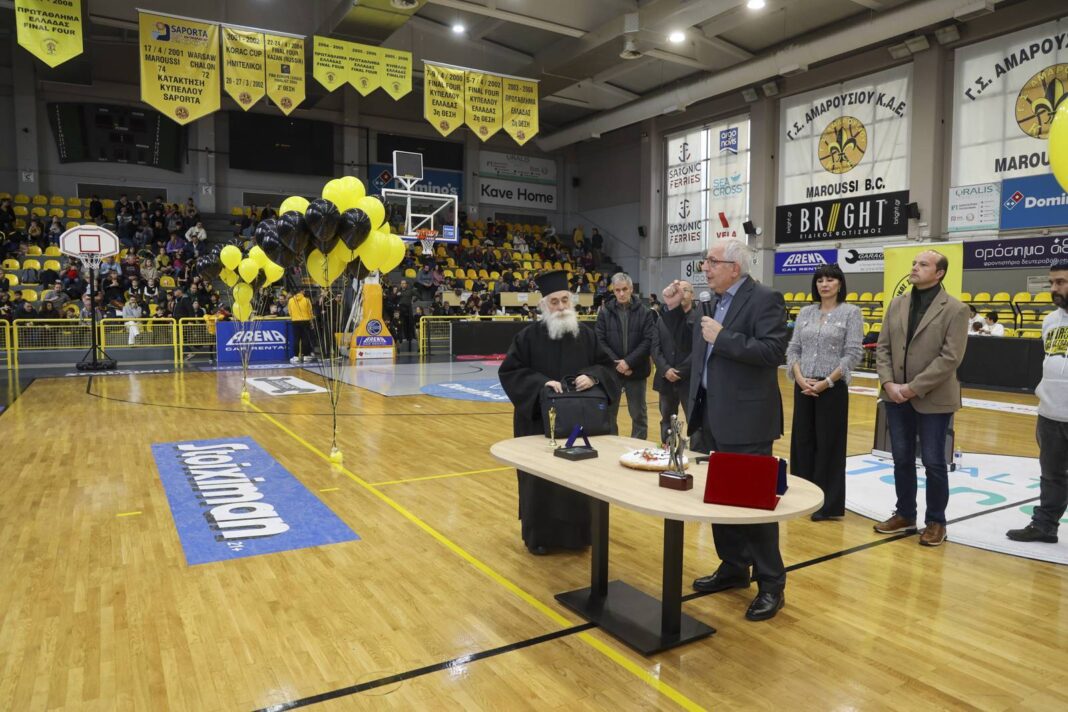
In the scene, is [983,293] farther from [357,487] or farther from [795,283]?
[357,487]

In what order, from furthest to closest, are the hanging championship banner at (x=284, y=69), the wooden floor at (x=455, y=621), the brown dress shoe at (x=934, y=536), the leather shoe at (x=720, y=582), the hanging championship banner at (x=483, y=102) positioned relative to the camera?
the hanging championship banner at (x=483, y=102) < the hanging championship banner at (x=284, y=69) < the brown dress shoe at (x=934, y=536) < the leather shoe at (x=720, y=582) < the wooden floor at (x=455, y=621)

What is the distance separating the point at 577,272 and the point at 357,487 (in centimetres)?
1904

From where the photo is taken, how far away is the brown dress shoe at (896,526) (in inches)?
171

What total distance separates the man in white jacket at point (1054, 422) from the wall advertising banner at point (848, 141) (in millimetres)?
13767

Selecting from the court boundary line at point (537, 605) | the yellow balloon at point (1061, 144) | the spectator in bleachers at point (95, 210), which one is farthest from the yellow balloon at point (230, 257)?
the spectator in bleachers at point (95, 210)

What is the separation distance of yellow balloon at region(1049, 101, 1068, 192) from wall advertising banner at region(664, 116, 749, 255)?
54.2 feet

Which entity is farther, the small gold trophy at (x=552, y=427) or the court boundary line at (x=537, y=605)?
the small gold trophy at (x=552, y=427)

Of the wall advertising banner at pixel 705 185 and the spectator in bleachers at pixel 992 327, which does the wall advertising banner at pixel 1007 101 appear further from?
the wall advertising banner at pixel 705 185

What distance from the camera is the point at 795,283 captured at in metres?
19.3

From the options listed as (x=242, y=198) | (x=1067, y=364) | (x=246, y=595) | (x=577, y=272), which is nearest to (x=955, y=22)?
(x=577, y=272)

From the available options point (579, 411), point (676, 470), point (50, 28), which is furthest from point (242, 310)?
point (676, 470)

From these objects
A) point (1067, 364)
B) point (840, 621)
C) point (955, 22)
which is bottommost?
point (840, 621)

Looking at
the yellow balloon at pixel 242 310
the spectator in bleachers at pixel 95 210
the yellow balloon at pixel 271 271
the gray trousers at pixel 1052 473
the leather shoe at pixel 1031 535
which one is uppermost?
the spectator in bleachers at pixel 95 210

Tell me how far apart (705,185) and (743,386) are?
19.8 m
